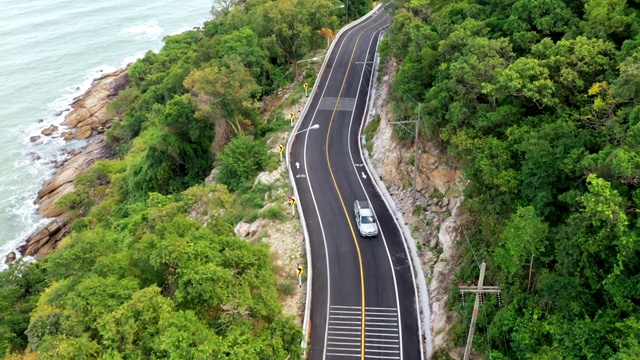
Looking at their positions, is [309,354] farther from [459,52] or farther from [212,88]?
[212,88]

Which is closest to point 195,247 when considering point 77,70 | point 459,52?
point 459,52

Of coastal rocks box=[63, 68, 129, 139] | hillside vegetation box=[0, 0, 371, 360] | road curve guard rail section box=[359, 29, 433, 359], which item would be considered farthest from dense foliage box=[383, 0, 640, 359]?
coastal rocks box=[63, 68, 129, 139]

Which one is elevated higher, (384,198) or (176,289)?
(176,289)

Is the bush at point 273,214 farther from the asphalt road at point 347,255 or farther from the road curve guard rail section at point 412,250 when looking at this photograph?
the road curve guard rail section at point 412,250

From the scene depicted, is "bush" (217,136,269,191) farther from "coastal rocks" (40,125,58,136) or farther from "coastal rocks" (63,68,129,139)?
"coastal rocks" (40,125,58,136)

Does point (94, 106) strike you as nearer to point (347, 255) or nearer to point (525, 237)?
point (347, 255)

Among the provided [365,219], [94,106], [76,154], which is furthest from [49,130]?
[365,219]

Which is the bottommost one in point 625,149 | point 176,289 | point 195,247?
point 176,289
